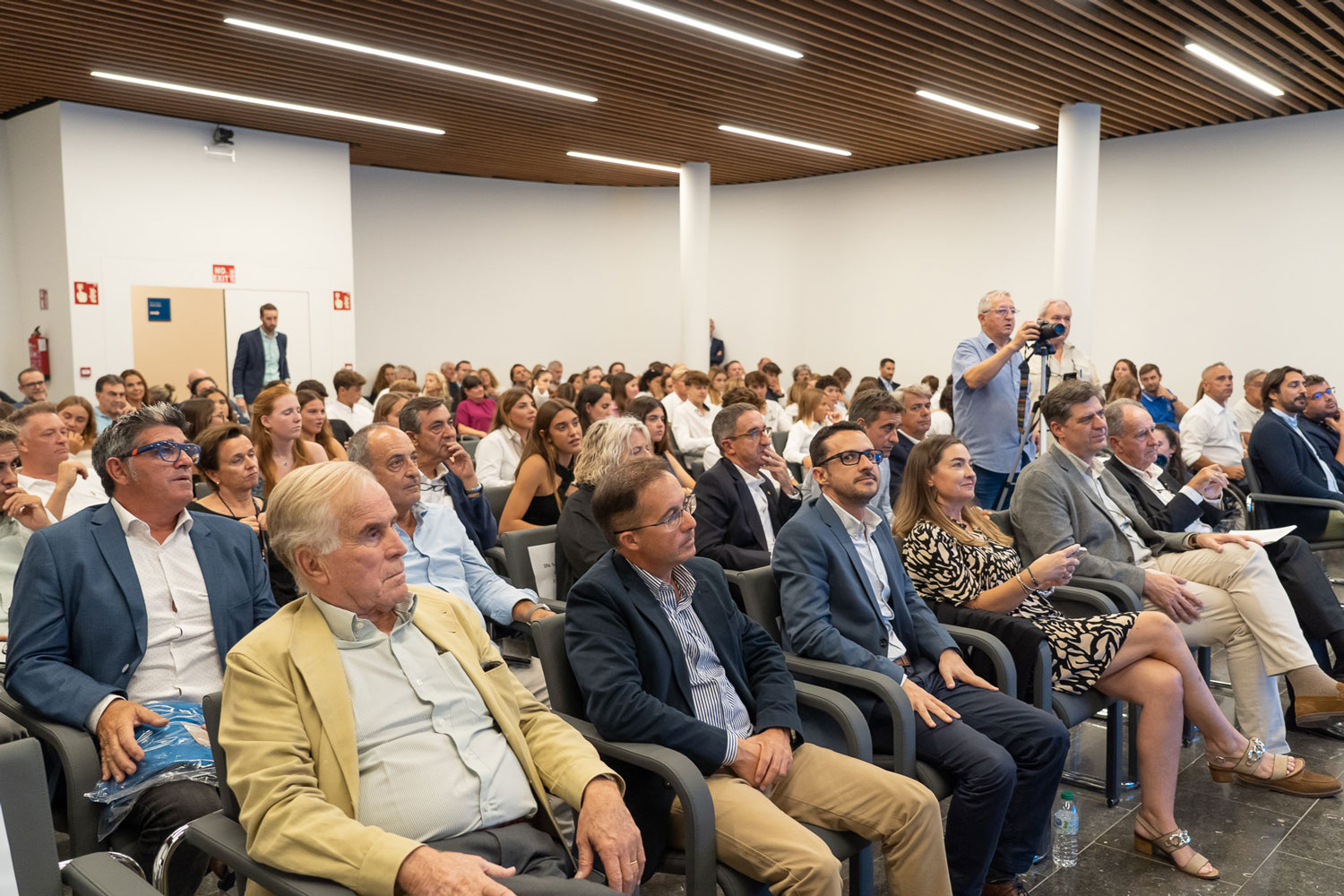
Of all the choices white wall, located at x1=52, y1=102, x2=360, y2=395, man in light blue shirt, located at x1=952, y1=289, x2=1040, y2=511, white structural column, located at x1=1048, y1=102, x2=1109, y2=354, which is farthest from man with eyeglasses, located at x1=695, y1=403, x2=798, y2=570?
white wall, located at x1=52, y1=102, x2=360, y2=395

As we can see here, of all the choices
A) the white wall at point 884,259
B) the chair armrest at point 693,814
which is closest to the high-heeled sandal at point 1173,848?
the chair armrest at point 693,814

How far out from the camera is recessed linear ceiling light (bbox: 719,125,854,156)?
10.8 m

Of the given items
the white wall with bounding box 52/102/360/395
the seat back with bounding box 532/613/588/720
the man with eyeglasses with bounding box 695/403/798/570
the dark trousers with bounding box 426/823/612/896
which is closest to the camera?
the dark trousers with bounding box 426/823/612/896

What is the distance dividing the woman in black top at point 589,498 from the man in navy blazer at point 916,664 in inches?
25.0

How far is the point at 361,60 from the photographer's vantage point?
7.94 metres

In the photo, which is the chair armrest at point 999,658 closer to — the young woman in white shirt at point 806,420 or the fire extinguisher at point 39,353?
the young woman in white shirt at point 806,420

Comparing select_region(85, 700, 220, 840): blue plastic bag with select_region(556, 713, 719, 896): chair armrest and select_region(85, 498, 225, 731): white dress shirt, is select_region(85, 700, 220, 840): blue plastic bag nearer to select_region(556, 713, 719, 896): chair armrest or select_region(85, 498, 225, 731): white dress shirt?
select_region(85, 498, 225, 731): white dress shirt

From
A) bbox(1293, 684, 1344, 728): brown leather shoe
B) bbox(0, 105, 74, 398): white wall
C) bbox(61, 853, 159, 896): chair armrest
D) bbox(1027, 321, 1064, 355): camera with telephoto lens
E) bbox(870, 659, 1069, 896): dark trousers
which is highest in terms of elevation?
bbox(0, 105, 74, 398): white wall

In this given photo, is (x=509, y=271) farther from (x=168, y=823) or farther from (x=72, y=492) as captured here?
(x=168, y=823)

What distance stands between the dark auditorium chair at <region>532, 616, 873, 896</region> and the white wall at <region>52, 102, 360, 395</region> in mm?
8804

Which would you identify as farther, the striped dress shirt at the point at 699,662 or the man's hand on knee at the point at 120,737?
the striped dress shirt at the point at 699,662

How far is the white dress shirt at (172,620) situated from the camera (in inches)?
91.9

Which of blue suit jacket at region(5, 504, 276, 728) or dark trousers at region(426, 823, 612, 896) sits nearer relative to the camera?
dark trousers at region(426, 823, 612, 896)

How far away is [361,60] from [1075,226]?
6461 mm
